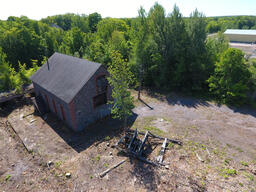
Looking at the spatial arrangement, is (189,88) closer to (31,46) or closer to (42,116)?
(42,116)

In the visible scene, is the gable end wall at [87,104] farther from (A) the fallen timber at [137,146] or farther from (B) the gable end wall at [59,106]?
(A) the fallen timber at [137,146]

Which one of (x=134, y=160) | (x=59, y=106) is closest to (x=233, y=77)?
(x=134, y=160)

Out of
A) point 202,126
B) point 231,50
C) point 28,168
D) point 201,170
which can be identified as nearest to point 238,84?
point 231,50

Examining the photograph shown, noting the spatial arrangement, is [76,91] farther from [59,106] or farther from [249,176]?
[249,176]

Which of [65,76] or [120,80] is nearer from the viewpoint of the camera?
[120,80]

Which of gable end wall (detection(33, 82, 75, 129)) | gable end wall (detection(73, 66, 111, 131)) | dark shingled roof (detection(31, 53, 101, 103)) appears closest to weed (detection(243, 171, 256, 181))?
gable end wall (detection(73, 66, 111, 131))

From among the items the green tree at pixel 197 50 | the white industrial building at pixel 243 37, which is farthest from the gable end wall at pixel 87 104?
the white industrial building at pixel 243 37
